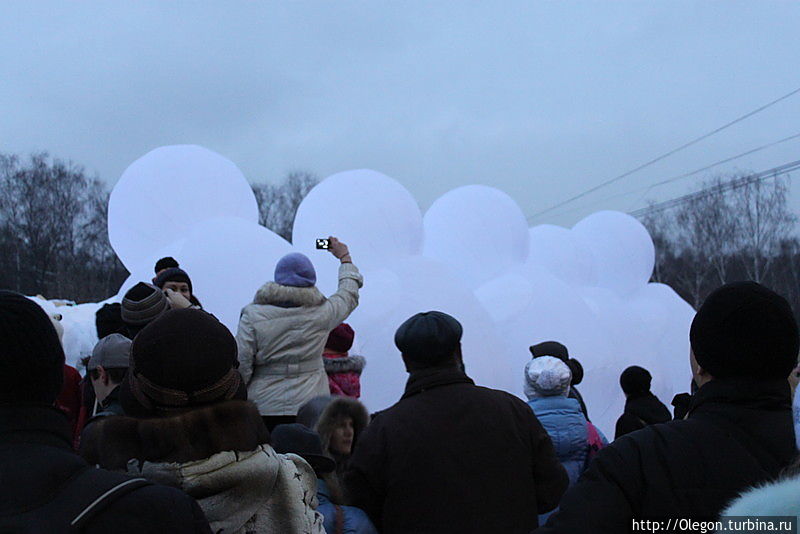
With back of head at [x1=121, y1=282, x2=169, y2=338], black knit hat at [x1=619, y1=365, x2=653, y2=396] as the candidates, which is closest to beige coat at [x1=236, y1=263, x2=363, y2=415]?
back of head at [x1=121, y1=282, x2=169, y2=338]

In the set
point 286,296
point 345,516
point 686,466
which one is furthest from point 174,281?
point 686,466

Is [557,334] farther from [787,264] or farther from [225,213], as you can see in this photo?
[787,264]

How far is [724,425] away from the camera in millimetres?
1745

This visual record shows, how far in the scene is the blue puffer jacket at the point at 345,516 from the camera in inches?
95.7

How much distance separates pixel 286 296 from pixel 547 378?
1405 mm

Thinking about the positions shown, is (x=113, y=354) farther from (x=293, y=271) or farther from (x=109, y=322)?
(x=293, y=271)

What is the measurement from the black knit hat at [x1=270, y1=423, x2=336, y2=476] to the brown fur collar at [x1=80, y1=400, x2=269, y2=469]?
876 millimetres

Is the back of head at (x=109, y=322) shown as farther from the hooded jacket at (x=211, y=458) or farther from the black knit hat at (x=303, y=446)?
the hooded jacket at (x=211, y=458)

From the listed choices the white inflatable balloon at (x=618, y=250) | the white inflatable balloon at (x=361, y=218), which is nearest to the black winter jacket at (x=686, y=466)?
the white inflatable balloon at (x=361, y=218)

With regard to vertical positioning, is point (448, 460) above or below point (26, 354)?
below

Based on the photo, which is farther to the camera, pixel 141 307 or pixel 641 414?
pixel 641 414

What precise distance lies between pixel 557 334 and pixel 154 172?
493 centimetres

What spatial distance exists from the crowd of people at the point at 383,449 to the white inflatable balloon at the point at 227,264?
2.83 m

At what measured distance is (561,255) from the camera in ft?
36.9
